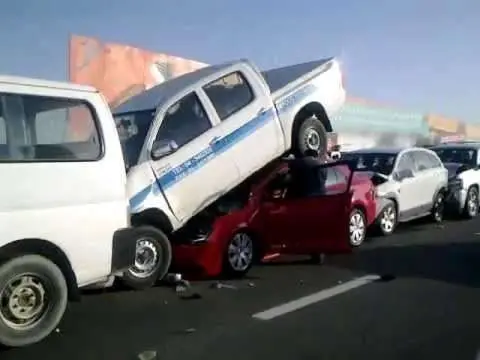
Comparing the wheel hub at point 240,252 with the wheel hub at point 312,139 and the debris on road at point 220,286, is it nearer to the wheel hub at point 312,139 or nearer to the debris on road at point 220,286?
the debris on road at point 220,286

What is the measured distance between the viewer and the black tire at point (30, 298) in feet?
16.3

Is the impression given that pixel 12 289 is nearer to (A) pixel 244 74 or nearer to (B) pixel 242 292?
(B) pixel 242 292

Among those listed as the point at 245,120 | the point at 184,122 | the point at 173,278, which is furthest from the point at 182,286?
the point at 245,120

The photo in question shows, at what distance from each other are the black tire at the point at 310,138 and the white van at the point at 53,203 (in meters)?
3.62

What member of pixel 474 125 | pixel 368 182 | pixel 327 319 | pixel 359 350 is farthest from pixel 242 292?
pixel 474 125

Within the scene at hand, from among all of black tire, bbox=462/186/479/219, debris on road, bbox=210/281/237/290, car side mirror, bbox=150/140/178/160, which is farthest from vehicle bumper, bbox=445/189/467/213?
car side mirror, bbox=150/140/178/160

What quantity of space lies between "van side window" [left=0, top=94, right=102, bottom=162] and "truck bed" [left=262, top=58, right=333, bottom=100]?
3.46 m

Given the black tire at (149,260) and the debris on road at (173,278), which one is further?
the debris on road at (173,278)

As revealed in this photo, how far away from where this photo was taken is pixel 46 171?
5168mm

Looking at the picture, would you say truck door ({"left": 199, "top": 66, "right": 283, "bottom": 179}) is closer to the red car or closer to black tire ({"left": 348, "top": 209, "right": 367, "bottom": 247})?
the red car

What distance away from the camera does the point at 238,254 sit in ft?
25.8

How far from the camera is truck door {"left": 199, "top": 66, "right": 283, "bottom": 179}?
7.89 m

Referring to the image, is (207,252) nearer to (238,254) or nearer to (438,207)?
(238,254)

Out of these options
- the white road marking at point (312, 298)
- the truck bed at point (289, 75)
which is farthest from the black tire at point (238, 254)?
the truck bed at point (289, 75)
